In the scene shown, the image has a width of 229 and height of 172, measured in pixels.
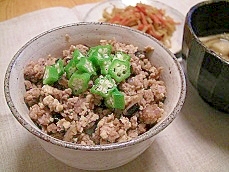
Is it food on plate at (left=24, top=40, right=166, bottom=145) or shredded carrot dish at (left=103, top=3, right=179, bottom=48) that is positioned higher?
food on plate at (left=24, top=40, right=166, bottom=145)

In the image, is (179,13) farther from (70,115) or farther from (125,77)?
(70,115)

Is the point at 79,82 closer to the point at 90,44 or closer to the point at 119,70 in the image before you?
the point at 119,70

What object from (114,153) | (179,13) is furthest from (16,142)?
(179,13)

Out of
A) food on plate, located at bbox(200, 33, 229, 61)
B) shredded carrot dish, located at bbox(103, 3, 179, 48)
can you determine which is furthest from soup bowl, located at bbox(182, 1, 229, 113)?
shredded carrot dish, located at bbox(103, 3, 179, 48)

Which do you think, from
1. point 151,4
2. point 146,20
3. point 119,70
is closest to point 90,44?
point 119,70

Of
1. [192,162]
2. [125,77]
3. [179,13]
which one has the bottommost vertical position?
[192,162]

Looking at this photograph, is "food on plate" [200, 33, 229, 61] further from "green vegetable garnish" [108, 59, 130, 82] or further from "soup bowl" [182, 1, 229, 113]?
"green vegetable garnish" [108, 59, 130, 82]
